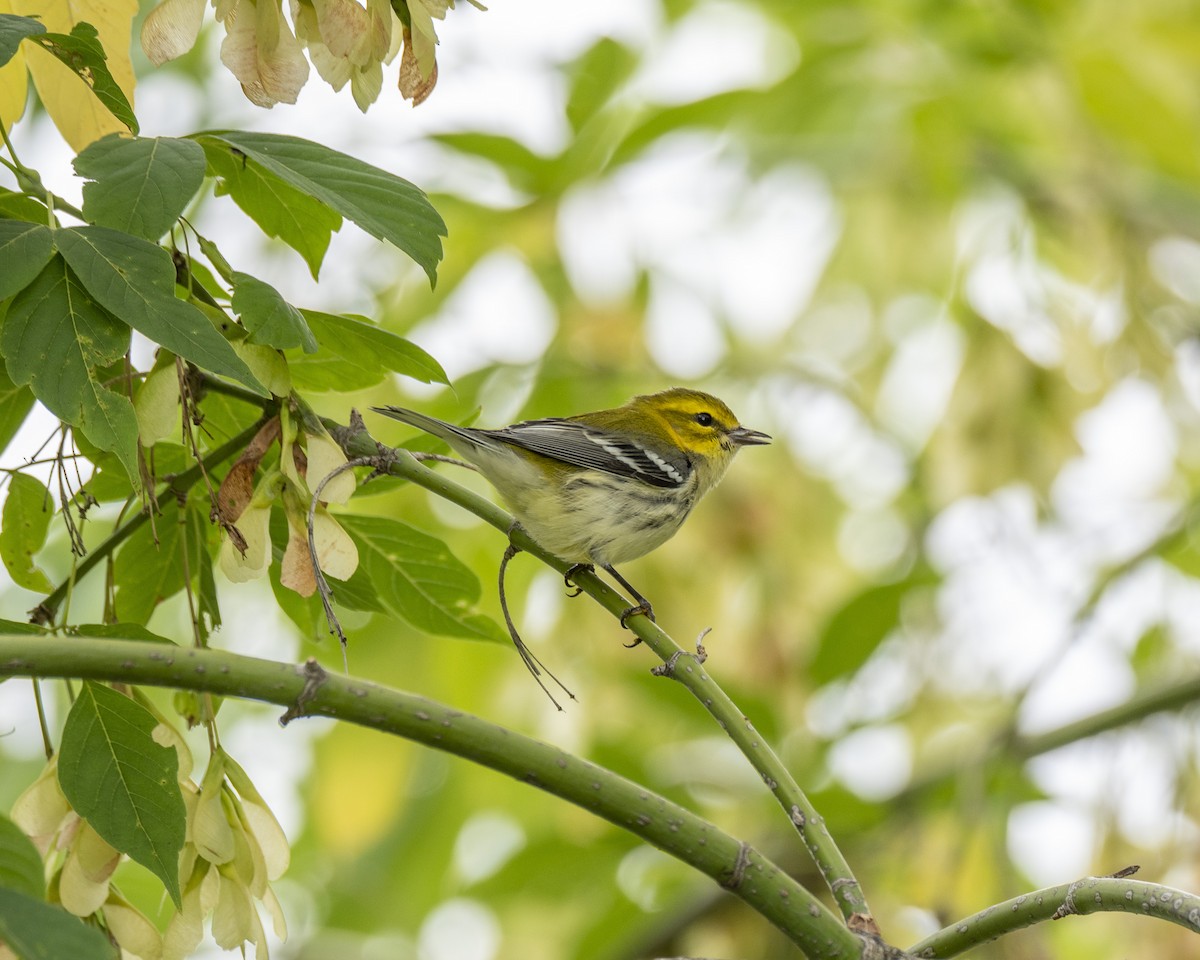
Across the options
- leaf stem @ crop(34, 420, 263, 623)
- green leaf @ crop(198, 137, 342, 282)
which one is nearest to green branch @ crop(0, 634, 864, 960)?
leaf stem @ crop(34, 420, 263, 623)

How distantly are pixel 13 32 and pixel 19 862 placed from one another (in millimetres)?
835

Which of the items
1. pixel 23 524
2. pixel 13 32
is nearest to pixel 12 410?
pixel 23 524

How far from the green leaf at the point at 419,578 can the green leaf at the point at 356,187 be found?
17.8 inches

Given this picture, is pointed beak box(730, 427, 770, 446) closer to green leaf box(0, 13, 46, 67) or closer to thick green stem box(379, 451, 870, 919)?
Result: thick green stem box(379, 451, 870, 919)

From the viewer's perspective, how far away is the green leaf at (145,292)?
1344 mm

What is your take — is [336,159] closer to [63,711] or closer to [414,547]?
[414,547]

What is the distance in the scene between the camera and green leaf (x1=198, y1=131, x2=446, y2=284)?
5.04 feet

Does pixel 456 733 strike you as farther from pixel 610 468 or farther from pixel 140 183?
pixel 610 468

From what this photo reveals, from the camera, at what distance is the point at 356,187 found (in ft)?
5.16

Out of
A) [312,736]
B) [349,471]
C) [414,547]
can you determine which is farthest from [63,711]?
[349,471]

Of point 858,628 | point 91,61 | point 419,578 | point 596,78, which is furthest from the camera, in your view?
point 596,78

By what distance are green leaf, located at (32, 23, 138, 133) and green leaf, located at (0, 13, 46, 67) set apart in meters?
0.02

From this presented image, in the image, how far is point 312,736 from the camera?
4.56m

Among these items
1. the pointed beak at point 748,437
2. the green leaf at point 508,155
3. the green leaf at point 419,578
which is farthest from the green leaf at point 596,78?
the green leaf at point 419,578
